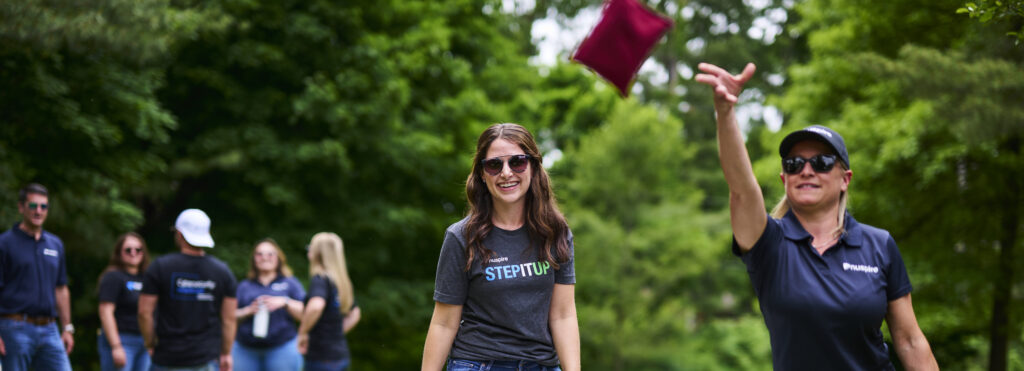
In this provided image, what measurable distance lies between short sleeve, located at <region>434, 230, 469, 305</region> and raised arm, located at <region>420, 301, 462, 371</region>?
4 cm

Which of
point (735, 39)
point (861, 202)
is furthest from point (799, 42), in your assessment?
point (861, 202)

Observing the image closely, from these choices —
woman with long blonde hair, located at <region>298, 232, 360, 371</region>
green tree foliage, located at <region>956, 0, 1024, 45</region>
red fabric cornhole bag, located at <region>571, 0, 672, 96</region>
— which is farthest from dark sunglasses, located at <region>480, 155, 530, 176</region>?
woman with long blonde hair, located at <region>298, 232, 360, 371</region>

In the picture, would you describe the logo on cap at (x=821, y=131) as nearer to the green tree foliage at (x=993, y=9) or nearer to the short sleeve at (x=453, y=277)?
the short sleeve at (x=453, y=277)

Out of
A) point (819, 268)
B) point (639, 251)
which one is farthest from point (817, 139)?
point (639, 251)

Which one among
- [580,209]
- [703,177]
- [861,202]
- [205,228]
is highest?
[703,177]

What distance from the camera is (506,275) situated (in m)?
3.81

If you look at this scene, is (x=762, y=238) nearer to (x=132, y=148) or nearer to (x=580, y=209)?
(x=132, y=148)

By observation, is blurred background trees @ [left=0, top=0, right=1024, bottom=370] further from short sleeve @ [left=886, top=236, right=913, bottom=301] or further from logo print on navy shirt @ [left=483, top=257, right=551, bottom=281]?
logo print on navy shirt @ [left=483, top=257, right=551, bottom=281]

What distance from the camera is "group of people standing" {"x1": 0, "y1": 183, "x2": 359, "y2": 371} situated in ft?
22.3

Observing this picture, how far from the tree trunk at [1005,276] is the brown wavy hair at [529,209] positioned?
1060 cm

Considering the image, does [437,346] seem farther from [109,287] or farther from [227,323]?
[109,287]

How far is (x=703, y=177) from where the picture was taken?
30.4 meters

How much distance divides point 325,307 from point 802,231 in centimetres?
586

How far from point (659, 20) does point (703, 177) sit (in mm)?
26456
